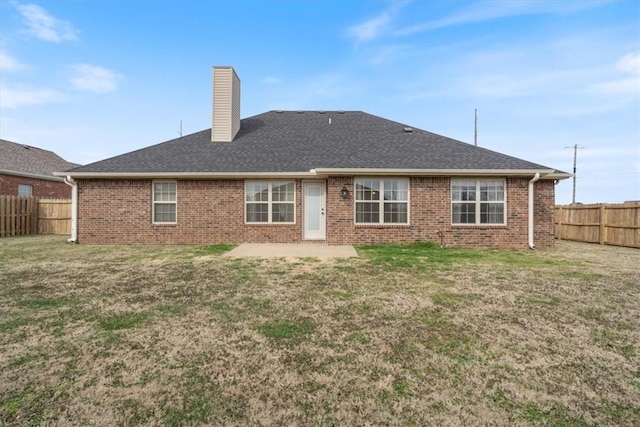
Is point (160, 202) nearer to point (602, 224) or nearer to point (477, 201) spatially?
point (477, 201)

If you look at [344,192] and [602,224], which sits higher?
[344,192]

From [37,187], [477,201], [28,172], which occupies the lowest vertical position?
[477,201]

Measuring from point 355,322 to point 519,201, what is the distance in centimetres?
982

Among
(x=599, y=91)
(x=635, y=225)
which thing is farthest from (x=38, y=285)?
(x=599, y=91)

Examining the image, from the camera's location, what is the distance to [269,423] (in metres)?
2.18

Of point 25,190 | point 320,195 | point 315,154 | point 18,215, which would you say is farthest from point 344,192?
point 25,190

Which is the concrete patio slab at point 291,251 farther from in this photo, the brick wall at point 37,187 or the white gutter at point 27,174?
the brick wall at point 37,187

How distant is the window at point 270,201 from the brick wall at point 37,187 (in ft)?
60.4

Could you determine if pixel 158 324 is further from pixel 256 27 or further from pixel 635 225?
pixel 635 225

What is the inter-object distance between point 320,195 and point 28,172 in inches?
850

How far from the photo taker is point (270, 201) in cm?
1170

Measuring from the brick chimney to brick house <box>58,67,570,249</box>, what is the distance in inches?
31.0

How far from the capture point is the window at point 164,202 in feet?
38.3

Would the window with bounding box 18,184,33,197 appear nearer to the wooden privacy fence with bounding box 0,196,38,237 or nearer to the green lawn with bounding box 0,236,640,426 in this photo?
the wooden privacy fence with bounding box 0,196,38,237
